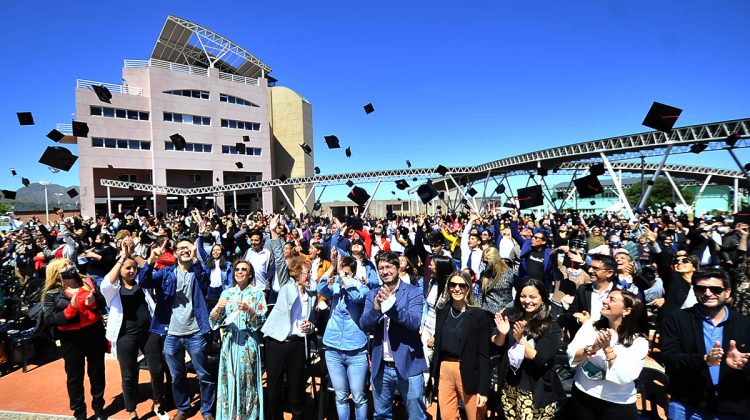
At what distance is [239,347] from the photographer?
3568 mm

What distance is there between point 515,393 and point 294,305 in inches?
82.7

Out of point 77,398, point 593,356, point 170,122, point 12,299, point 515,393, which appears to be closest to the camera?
point 593,356

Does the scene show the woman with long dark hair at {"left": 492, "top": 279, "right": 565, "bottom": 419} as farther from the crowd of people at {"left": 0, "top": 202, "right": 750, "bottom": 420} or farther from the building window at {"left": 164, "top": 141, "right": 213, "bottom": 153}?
the building window at {"left": 164, "top": 141, "right": 213, "bottom": 153}

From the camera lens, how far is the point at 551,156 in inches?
1019

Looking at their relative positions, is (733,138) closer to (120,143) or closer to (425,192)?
(425,192)

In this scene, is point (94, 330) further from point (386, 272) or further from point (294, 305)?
point (386, 272)

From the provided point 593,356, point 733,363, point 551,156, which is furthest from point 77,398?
point 551,156

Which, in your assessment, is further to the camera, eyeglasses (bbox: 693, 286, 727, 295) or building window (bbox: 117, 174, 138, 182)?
building window (bbox: 117, 174, 138, 182)

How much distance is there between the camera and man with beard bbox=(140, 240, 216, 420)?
387 cm

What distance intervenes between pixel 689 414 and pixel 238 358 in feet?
12.0

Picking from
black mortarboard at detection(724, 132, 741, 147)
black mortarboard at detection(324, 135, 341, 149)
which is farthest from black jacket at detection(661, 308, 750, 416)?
black mortarboard at detection(724, 132, 741, 147)

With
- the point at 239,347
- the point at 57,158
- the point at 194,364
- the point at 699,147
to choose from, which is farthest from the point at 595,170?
the point at 57,158

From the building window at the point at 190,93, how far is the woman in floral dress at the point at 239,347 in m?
39.5

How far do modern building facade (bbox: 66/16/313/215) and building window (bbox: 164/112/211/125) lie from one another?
0.09 meters
